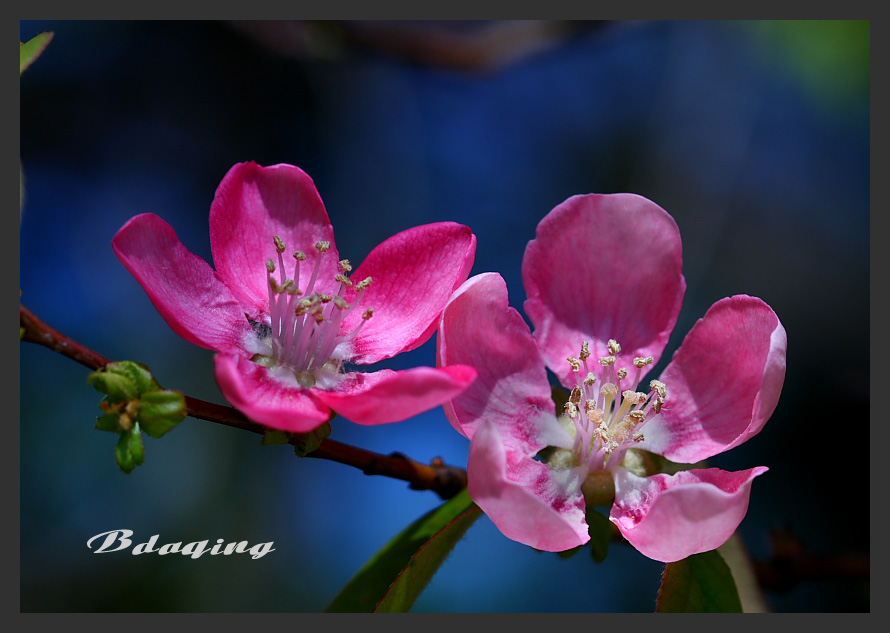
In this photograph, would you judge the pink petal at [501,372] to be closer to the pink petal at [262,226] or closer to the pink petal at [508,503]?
the pink petal at [508,503]

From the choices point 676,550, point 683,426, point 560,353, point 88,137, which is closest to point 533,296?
point 560,353

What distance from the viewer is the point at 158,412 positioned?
0.88 meters

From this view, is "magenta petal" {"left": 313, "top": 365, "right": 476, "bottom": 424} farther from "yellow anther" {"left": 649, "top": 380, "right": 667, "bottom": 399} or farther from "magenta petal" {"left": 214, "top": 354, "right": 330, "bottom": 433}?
"yellow anther" {"left": 649, "top": 380, "right": 667, "bottom": 399}

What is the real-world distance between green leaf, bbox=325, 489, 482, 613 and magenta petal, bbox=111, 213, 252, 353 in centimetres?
40

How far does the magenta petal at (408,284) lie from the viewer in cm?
111

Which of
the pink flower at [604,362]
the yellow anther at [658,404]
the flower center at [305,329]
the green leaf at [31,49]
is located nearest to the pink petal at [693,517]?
the pink flower at [604,362]

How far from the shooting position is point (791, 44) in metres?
2.01

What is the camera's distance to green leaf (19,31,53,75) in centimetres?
100

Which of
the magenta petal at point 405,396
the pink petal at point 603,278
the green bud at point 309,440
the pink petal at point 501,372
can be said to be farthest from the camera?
the pink petal at point 603,278

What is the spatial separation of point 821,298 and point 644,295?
1.27m

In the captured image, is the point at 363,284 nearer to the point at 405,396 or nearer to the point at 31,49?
the point at 405,396

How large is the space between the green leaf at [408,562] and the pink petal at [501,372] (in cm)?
14

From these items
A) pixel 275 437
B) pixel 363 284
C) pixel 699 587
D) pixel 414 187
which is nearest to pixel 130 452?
pixel 275 437

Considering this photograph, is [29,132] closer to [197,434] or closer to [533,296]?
[197,434]
